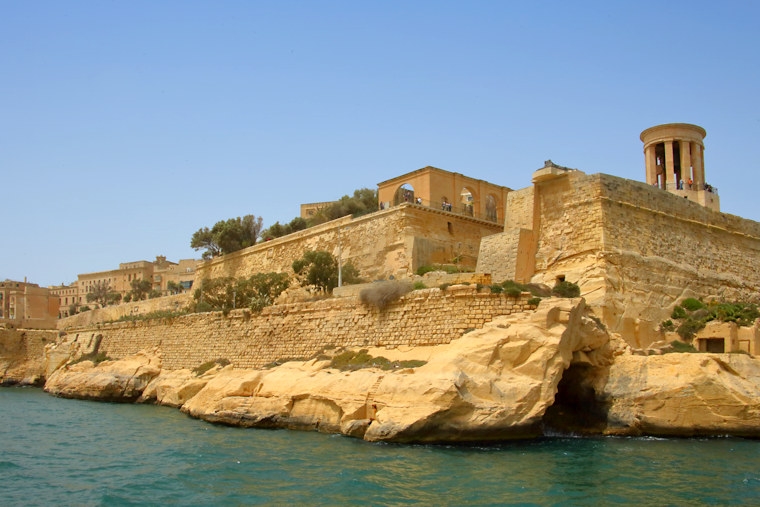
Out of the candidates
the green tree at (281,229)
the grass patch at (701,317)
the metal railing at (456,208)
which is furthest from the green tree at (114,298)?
the grass patch at (701,317)

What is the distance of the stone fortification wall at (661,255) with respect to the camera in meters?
18.3

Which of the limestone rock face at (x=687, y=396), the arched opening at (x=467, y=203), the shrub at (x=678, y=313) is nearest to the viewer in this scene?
the limestone rock face at (x=687, y=396)

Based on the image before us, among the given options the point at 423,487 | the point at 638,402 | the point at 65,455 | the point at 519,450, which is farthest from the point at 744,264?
the point at 65,455

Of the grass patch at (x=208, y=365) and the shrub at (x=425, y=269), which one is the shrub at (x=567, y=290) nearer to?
the shrub at (x=425, y=269)

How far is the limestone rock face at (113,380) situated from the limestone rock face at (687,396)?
15945 millimetres

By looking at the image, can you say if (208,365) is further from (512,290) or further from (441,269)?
(512,290)

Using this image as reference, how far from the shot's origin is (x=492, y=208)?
29750mm

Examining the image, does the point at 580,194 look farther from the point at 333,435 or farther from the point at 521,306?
the point at 333,435

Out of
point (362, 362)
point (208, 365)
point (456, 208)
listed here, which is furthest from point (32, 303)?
point (362, 362)

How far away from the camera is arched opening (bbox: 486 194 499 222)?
29319mm

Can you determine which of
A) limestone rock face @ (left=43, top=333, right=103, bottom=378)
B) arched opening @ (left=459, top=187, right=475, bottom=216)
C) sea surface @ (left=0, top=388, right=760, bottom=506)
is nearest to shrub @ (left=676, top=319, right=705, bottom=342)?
sea surface @ (left=0, top=388, right=760, bottom=506)

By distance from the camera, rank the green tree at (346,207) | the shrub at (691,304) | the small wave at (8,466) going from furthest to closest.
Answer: the green tree at (346,207)
the shrub at (691,304)
the small wave at (8,466)

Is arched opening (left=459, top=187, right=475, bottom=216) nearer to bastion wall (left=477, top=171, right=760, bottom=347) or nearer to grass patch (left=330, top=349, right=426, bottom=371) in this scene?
bastion wall (left=477, top=171, right=760, bottom=347)

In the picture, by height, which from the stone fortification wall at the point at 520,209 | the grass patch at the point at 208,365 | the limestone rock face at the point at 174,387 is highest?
the stone fortification wall at the point at 520,209
